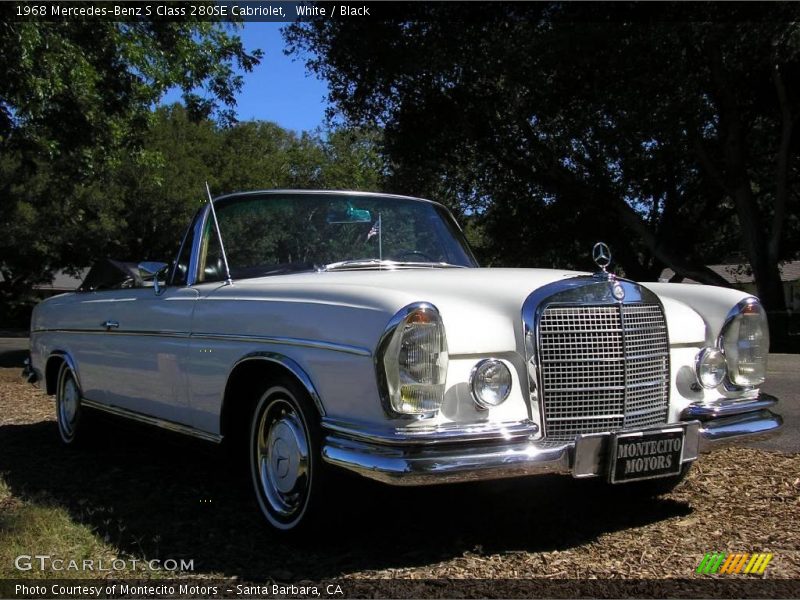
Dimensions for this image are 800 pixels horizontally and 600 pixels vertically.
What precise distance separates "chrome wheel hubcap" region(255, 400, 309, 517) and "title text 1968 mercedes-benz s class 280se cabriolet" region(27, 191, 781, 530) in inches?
0.4

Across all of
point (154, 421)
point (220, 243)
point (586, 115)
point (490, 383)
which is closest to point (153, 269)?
point (220, 243)

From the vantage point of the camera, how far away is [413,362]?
10.8 feet

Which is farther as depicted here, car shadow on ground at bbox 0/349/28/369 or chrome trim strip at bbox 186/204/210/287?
car shadow on ground at bbox 0/349/28/369

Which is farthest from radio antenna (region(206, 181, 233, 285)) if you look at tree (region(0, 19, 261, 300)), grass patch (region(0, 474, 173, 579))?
tree (region(0, 19, 261, 300))

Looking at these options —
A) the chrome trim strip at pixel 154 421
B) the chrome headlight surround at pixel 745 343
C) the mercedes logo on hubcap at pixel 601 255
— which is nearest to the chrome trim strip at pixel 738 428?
the chrome headlight surround at pixel 745 343

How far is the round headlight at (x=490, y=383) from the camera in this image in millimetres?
3383

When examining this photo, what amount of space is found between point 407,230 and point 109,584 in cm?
268

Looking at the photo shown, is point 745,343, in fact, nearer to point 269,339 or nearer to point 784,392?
point 269,339

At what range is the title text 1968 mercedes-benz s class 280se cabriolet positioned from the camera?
3293mm

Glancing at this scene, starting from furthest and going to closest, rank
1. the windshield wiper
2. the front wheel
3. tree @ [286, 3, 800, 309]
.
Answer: tree @ [286, 3, 800, 309], the windshield wiper, the front wheel

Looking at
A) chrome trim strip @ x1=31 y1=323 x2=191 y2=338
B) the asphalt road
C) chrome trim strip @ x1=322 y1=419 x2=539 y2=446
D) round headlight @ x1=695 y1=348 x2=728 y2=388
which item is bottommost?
the asphalt road

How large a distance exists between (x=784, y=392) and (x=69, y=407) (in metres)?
7.64

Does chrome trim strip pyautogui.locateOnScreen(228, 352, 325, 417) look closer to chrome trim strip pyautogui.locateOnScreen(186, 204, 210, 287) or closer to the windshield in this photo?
the windshield
